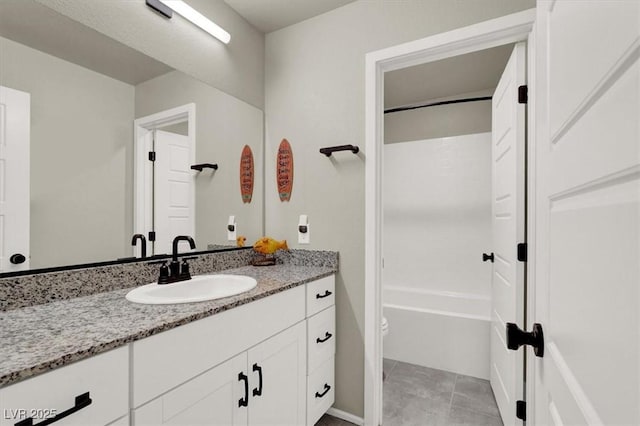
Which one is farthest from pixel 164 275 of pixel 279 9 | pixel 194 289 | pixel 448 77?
pixel 448 77

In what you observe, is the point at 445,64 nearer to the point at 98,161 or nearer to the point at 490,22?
the point at 490,22

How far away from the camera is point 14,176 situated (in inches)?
43.3

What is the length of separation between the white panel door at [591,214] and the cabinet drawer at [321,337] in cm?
114

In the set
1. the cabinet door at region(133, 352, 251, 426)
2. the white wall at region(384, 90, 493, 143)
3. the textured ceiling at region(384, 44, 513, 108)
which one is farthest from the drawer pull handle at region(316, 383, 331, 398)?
the white wall at region(384, 90, 493, 143)

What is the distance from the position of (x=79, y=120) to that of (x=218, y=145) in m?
0.79

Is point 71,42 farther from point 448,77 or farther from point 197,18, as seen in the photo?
point 448,77

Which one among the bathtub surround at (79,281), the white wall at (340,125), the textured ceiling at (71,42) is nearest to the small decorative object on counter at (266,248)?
the white wall at (340,125)

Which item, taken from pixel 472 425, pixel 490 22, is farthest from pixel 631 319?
pixel 472 425

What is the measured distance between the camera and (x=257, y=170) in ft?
7.22

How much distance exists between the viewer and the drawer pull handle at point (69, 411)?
65 cm

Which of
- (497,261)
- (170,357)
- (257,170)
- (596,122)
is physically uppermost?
(257,170)

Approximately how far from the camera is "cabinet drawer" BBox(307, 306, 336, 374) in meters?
1.67

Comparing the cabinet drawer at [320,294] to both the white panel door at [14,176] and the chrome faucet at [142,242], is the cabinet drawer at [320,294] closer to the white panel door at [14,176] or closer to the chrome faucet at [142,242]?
the chrome faucet at [142,242]

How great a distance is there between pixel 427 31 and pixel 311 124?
2.72 ft
